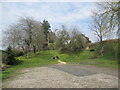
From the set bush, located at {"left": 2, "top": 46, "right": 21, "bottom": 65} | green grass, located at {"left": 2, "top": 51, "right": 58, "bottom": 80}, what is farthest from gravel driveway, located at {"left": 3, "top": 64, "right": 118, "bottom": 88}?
bush, located at {"left": 2, "top": 46, "right": 21, "bottom": 65}

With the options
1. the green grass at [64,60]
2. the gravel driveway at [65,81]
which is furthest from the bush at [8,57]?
the gravel driveway at [65,81]

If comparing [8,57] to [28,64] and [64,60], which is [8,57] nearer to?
[28,64]

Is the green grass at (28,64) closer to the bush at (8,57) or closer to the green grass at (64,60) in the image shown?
the green grass at (64,60)

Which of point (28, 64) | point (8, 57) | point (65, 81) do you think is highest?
point (8, 57)

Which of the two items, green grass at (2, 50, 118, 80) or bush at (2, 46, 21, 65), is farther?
bush at (2, 46, 21, 65)

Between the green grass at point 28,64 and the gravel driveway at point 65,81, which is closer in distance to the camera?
the gravel driveway at point 65,81

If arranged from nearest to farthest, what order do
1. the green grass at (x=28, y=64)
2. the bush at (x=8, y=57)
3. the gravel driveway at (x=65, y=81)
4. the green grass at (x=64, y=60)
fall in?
the gravel driveway at (x=65, y=81)
the green grass at (x=28, y=64)
the green grass at (x=64, y=60)
the bush at (x=8, y=57)

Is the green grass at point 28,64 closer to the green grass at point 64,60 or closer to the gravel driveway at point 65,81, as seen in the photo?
the green grass at point 64,60

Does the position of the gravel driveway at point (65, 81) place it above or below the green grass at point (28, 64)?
above

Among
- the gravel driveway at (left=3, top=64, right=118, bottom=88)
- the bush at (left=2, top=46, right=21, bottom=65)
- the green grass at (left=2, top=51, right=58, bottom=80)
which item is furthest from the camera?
the bush at (left=2, top=46, right=21, bottom=65)

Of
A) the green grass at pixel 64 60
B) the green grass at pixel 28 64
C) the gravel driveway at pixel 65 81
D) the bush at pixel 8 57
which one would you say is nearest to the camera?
the gravel driveway at pixel 65 81

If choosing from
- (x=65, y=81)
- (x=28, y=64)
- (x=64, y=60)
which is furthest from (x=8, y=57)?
(x=65, y=81)

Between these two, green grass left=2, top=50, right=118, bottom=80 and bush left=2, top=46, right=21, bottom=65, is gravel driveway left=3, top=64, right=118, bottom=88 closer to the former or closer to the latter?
green grass left=2, top=50, right=118, bottom=80

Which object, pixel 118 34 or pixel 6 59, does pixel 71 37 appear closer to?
pixel 118 34
